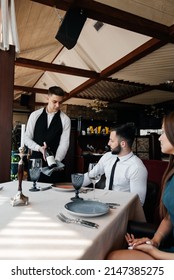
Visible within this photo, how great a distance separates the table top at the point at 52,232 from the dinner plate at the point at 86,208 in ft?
0.08

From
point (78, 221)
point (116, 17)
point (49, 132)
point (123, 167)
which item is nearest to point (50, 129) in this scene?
point (49, 132)

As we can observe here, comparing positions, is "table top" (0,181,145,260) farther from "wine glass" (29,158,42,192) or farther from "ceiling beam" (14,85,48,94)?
"ceiling beam" (14,85,48,94)

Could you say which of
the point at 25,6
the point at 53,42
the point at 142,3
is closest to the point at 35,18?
the point at 25,6

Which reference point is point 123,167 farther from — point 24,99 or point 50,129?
point 24,99

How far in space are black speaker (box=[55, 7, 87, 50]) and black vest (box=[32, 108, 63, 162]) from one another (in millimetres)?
1194

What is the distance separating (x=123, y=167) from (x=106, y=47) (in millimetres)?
4218

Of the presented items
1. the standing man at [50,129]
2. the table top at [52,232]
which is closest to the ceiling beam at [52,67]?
the standing man at [50,129]

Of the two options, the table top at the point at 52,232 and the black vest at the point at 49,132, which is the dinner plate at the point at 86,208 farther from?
the black vest at the point at 49,132

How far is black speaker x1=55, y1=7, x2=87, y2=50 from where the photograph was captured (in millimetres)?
2891

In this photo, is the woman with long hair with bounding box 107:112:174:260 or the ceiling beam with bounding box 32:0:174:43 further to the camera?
the ceiling beam with bounding box 32:0:174:43

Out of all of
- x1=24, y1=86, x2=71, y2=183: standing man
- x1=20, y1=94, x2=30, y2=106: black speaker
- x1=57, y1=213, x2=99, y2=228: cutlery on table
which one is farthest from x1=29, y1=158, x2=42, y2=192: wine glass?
x1=20, y1=94, x2=30, y2=106: black speaker

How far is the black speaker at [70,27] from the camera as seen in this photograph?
289 cm

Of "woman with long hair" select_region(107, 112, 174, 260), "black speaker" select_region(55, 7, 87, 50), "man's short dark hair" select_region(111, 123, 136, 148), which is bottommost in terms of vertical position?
"woman with long hair" select_region(107, 112, 174, 260)
